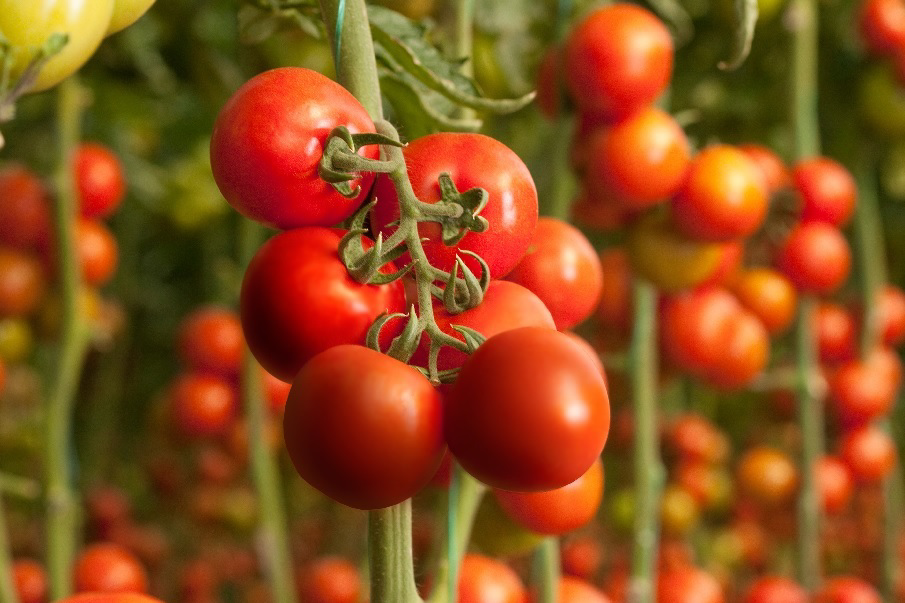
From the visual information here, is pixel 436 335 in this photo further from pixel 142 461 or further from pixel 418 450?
pixel 142 461

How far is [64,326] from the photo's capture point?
790mm

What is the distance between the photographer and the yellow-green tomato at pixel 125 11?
371 millimetres

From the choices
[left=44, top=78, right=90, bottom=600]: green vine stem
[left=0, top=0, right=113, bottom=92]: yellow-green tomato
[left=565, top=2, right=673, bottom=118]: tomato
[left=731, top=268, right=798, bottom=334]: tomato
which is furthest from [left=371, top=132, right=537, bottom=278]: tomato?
[left=731, top=268, right=798, bottom=334]: tomato

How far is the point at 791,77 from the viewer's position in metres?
0.97

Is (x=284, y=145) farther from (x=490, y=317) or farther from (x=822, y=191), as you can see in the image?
(x=822, y=191)

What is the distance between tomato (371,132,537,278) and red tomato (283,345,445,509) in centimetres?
6

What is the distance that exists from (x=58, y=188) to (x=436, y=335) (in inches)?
24.0

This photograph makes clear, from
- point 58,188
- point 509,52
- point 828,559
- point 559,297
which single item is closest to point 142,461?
point 58,188

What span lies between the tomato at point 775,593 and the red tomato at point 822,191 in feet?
1.24

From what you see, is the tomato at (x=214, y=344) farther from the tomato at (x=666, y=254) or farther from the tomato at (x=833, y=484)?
the tomato at (x=833, y=484)

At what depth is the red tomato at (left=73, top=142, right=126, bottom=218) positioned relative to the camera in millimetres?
833

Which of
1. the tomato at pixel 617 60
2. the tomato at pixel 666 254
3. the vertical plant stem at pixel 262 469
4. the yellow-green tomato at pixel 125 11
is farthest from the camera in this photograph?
the vertical plant stem at pixel 262 469

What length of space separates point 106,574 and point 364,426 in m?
0.55

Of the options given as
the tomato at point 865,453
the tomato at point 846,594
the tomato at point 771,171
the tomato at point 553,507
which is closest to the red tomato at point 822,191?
the tomato at point 771,171
